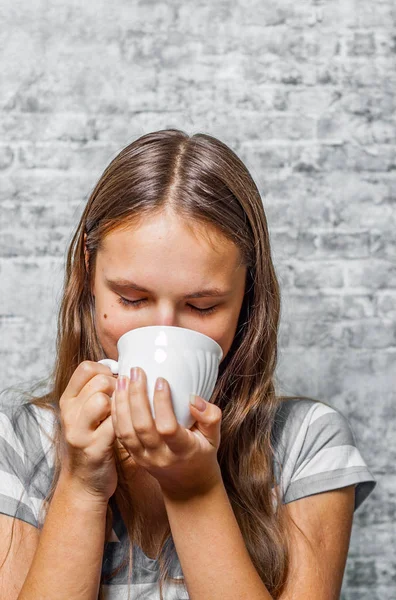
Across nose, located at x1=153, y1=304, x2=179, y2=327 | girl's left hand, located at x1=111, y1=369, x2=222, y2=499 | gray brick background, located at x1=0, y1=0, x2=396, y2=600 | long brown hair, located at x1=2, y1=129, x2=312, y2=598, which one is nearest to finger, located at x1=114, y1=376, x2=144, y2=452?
girl's left hand, located at x1=111, y1=369, x2=222, y2=499

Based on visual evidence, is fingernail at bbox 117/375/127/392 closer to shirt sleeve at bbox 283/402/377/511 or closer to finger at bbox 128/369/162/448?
finger at bbox 128/369/162/448

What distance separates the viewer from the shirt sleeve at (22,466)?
1028mm

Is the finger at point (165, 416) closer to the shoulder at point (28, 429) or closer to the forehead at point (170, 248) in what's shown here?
the forehead at point (170, 248)

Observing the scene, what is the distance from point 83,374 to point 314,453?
1.30 feet

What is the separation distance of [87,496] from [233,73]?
0.99 metres

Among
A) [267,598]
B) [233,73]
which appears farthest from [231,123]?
[267,598]

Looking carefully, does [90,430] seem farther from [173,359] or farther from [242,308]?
[242,308]

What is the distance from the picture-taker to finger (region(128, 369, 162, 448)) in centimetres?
83

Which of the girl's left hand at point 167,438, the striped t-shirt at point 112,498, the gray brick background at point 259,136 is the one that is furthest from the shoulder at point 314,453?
the gray brick background at point 259,136

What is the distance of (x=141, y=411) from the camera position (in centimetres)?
83

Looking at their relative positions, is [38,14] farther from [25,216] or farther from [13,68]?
[25,216]

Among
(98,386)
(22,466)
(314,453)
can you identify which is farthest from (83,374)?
(314,453)

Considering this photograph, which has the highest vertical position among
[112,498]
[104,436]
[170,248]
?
[170,248]

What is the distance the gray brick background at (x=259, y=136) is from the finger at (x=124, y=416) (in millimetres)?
752
